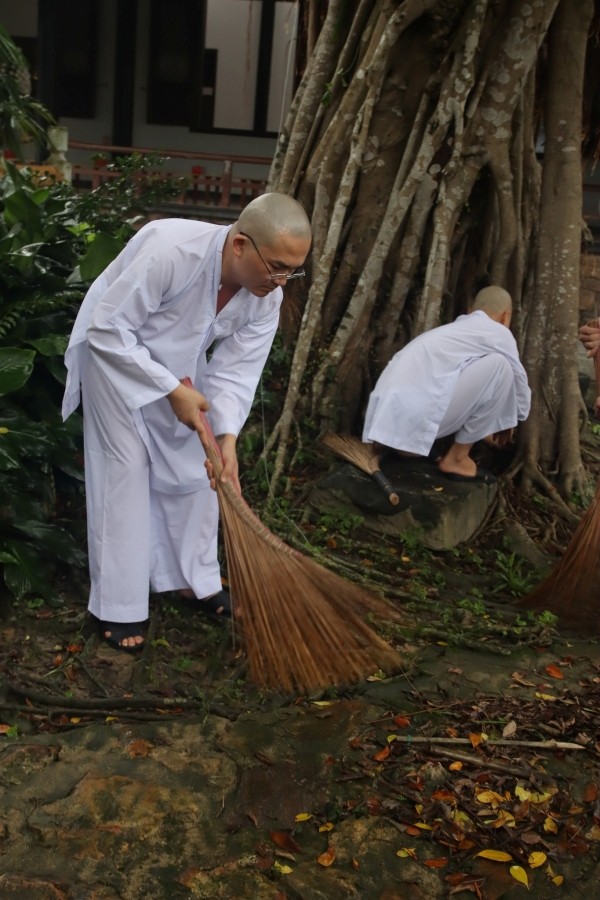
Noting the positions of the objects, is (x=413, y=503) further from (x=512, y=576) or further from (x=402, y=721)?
(x=402, y=721)

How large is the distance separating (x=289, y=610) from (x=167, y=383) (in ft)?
2.58

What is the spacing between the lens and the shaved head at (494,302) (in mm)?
4484

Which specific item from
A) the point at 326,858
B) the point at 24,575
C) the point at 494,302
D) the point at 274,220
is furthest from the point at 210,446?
the point at 494,302

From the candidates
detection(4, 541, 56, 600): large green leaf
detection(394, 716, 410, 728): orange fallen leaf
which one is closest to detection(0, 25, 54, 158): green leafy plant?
detection(4, 541, 56, 600): large green leaf

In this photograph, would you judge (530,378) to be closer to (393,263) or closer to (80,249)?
(393,263)

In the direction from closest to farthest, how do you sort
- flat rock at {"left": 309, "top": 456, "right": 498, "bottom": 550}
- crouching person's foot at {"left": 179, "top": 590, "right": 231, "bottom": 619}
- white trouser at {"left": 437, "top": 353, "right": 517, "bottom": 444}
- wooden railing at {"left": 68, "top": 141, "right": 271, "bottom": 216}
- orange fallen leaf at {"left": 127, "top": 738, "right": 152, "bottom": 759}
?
orange fallen leaf at {"left": 127, "top": 738, "right": 152, "bottom": 759} < crouching person's foot at {"left": 179, "top": 590, "right": 231, "bottom": 619} < flat rock at {"left": 309, "top": 456, "right": 498, "bottom": 550} < white trouser at {"left": 437, "top": 353, "right": 517, "bottom": 444} < wooden railing at {"left": 68, "top": 141, "right": 271, "bottom": 216}

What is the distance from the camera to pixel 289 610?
2713 millimetres

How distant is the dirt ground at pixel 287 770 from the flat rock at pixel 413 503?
3.11 ft

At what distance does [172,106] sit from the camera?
10688 mm

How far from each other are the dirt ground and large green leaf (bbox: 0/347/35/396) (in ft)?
2.60

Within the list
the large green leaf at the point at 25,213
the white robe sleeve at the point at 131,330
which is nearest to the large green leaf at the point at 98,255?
the large green leaf at the point at 25,213

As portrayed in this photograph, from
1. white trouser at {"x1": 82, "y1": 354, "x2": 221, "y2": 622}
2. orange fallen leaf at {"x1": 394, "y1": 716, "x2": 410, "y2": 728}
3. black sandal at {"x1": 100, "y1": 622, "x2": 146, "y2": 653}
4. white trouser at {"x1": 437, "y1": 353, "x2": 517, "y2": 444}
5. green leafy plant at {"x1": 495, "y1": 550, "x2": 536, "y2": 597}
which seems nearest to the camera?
orange fallen leaf at {"x1": 394, "y1": 716, "x2": 410, "y2": 728}

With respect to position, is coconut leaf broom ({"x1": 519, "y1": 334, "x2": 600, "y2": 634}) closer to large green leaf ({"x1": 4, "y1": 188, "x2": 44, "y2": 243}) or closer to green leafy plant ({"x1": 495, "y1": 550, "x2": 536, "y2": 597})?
green leafy plant ({"x1": 495, "y1": 550, "x2": 536, "y2": 597})

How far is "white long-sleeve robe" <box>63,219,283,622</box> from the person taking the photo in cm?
284
